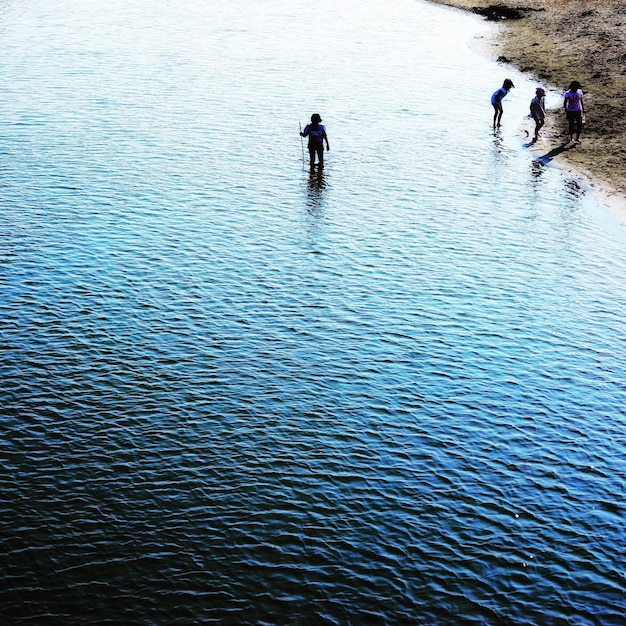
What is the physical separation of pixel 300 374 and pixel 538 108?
100 ft

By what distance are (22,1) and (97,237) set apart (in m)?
66.5

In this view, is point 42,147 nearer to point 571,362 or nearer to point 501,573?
point 571,362

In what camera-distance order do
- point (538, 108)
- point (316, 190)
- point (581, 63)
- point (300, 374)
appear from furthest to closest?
1. point (581, 63)
2. point (538, 108)
3. point (316, 190)
4. point (300, 374)

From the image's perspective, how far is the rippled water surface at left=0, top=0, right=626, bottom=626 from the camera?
20.6 m

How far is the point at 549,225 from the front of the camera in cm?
4200

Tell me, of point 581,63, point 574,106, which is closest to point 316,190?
point 574,106

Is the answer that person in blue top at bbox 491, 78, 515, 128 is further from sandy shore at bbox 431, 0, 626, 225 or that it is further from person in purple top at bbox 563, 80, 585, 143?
person in purple top at bbox 563, 80, 585, 143

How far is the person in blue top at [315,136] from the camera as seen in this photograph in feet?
153

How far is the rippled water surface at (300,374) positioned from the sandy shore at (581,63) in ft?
6.80

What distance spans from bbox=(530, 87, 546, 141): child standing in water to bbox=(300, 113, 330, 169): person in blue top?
526 inches

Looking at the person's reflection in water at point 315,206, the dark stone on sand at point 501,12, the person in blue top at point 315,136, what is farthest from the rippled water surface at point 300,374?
the dark stone on sand at point 501,12

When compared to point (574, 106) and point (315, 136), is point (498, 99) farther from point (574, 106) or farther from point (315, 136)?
point (315, 136)

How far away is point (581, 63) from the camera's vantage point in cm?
6556

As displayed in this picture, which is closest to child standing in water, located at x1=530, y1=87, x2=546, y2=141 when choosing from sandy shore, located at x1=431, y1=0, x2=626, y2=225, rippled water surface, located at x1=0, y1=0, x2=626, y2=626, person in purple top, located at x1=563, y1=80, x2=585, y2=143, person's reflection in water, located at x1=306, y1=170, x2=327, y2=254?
sandy shore, located at x1=431, y1=0, x2=626, y2=225
